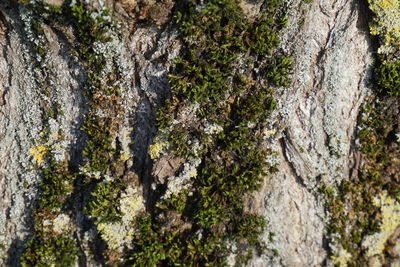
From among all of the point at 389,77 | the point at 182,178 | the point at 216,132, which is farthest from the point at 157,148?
the point at 389,77

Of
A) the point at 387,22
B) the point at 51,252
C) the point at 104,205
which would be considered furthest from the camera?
the point at 51,252

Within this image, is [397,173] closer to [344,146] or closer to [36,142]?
[344,146]

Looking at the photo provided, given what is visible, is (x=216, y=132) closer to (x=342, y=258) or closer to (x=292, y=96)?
(x=292, y=96)

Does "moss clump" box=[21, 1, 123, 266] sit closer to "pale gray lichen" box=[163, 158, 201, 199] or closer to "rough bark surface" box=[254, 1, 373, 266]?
"pale gray lichen" box=[163, 158, 201, 199]

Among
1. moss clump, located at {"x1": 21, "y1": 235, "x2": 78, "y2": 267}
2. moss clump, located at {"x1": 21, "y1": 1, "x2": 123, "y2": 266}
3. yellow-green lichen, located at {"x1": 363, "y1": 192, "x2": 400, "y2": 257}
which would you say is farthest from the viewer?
moss clump, located at {"x1": 21, "y1": 235, "x2": 78, "y2": 267}

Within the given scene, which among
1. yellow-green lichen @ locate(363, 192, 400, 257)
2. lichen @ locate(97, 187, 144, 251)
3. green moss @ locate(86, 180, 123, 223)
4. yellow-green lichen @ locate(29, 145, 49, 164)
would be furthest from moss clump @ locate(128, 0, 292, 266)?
yellow-green lichen @ locate(29, 145, 49, 164)
